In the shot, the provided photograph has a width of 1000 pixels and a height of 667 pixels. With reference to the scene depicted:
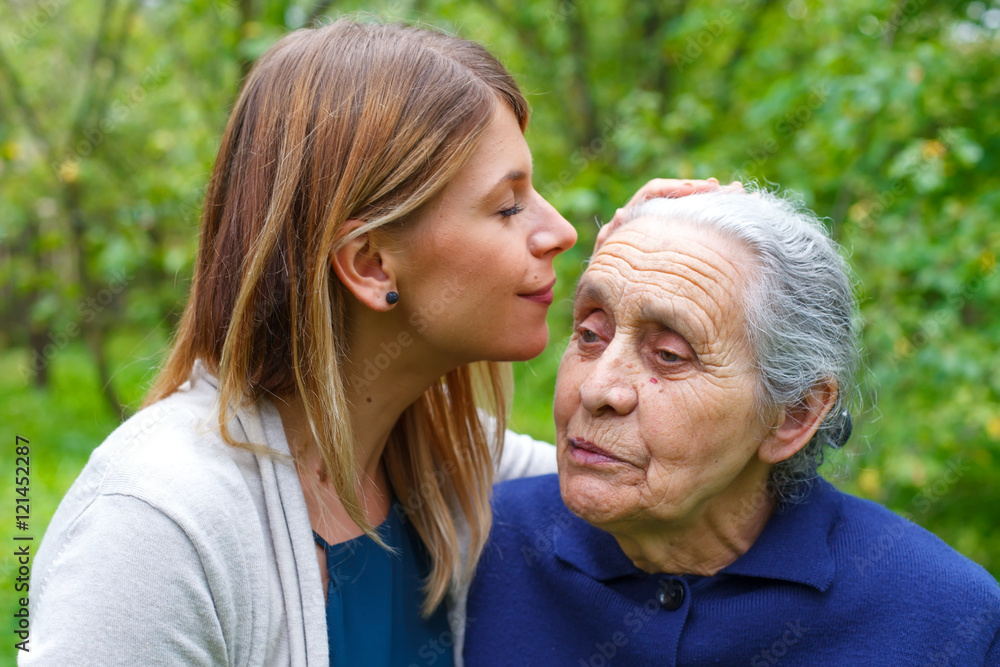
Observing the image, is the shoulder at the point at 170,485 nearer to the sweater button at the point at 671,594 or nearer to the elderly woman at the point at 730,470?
the elderly woman at the point at 730,470

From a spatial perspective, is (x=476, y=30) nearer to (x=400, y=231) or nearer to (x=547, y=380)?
(x=547, y=380)

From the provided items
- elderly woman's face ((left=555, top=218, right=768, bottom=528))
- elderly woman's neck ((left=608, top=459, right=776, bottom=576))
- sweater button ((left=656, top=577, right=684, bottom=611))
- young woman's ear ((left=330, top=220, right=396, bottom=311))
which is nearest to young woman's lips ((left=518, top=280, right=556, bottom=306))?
elderly woman's face ((left=555, top=218, right=768, bottom=528))

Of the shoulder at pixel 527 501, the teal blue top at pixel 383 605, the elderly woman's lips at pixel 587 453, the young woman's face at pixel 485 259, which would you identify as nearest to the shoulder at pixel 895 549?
the elderly woman's lips at pixel 587 453

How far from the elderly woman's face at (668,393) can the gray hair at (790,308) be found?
0.13ft

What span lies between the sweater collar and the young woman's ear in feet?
2.65

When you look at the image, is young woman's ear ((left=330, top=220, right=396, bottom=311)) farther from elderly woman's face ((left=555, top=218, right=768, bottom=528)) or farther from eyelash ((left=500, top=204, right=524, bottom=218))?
elderly woman's face ((left=555, top=218, right=768, bottom=528))

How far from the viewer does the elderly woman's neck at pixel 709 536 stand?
1.97 m

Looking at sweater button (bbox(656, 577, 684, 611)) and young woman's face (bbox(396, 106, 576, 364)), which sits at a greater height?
young woman's face (bbox(396, 106, 576, 364))

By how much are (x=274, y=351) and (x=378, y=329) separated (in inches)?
10.1

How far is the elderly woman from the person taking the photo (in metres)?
1.81

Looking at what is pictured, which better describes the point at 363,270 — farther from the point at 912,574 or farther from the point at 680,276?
the point at 912,574

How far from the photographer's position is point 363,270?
193 centimetres

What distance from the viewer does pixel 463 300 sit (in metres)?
1.96

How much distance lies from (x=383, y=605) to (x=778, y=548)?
0.96 metres
